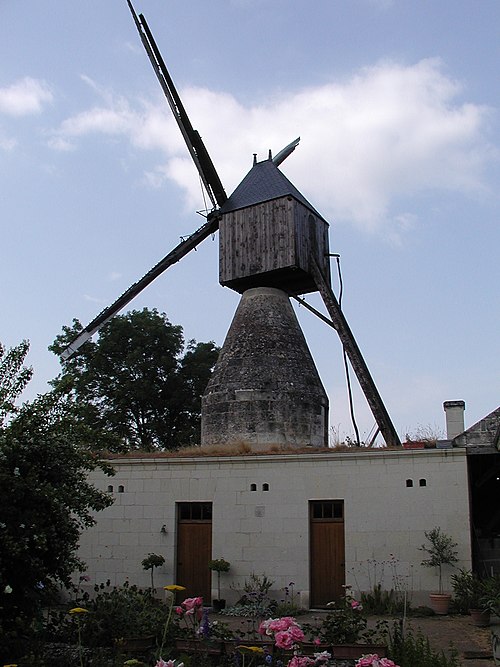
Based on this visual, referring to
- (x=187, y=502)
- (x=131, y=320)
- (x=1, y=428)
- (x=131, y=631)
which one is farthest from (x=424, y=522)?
(x=131, y=320)

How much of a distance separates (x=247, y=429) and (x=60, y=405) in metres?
8.06

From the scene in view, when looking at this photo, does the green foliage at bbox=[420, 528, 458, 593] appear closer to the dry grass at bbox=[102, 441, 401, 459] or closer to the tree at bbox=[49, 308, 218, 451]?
the dry grass at bbox=[102, 441, 401, 459]

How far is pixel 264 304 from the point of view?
729 inches

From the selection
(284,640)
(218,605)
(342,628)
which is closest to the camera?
(284,640)

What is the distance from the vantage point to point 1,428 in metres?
8.27

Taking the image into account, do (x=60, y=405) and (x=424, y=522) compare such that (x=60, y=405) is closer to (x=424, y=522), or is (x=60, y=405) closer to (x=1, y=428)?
(x=1, y=428)

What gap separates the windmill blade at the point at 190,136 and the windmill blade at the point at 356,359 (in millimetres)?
3966

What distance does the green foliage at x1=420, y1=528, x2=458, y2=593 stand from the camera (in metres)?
12.6

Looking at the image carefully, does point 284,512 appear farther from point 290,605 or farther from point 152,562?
point 152,562

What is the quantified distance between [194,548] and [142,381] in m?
15.1

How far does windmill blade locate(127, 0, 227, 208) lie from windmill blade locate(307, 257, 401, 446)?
3.97 meters

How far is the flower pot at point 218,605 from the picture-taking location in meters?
13.6

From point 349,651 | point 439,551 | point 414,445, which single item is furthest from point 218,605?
point 349,651

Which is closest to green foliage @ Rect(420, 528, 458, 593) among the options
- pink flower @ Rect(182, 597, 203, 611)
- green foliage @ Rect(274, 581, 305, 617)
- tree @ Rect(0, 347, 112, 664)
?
green foliage @ Rect(274, 581, 305, 617)
